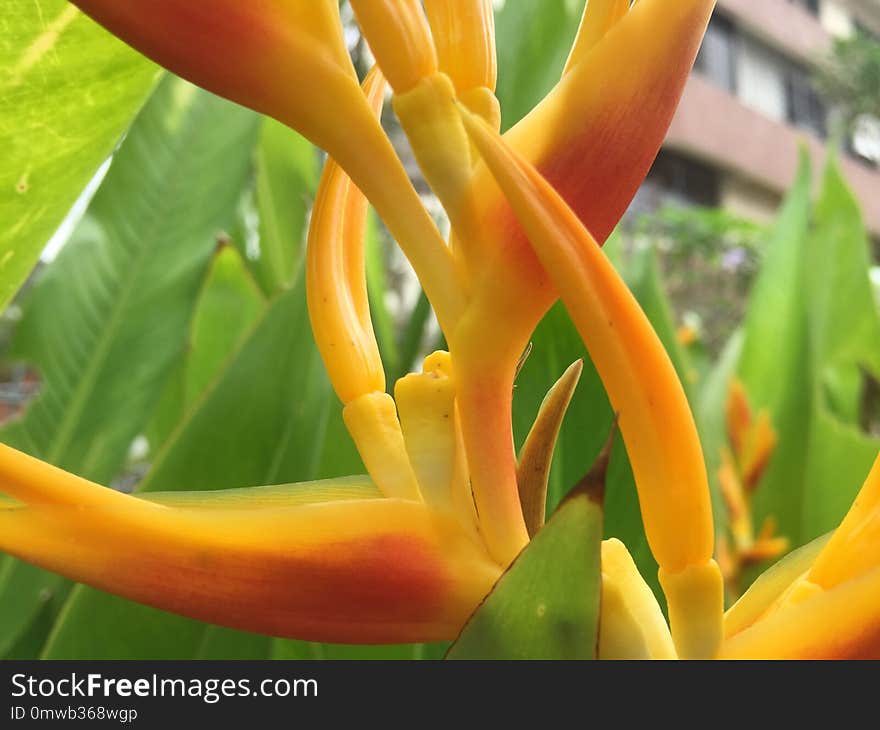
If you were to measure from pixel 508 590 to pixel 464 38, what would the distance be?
14cm

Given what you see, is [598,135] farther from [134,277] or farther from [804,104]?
[804,104]

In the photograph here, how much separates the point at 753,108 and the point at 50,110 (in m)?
9.44

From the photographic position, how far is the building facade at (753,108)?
27.3 ft

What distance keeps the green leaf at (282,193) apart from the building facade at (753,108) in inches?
286

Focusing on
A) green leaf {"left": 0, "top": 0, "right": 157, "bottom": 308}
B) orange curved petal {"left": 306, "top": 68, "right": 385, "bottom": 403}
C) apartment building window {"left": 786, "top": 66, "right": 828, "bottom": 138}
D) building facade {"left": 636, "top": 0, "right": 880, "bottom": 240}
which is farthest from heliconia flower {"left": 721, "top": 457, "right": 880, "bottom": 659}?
apartment building window {"left": 786, "top": 66, "right": 828, "bottom": 138}

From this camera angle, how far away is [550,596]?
197mm

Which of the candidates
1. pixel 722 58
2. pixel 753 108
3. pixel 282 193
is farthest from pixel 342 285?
pixel 753 108

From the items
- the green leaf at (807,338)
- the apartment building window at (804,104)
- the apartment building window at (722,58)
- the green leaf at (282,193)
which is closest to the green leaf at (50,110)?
the green leaf at (282,193)

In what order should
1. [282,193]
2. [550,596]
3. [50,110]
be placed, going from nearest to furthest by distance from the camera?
[550,596]
[50,110]
[282,193]

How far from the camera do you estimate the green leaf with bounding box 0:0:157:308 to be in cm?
30

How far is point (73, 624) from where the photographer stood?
0.42m

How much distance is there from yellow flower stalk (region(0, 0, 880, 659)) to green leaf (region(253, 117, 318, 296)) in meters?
0.53

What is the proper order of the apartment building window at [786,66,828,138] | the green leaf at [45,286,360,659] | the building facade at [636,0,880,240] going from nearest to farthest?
the green leaf at [45,286,360,659]
the building facade at [636,0,880,240]
the apartment building window at [786,66,828,138]

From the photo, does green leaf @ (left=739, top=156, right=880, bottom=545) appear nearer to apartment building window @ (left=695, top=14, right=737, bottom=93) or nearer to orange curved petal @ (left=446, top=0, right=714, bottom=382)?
orange curved petal @ (left=446, top=0, right=714, bottom=382)
